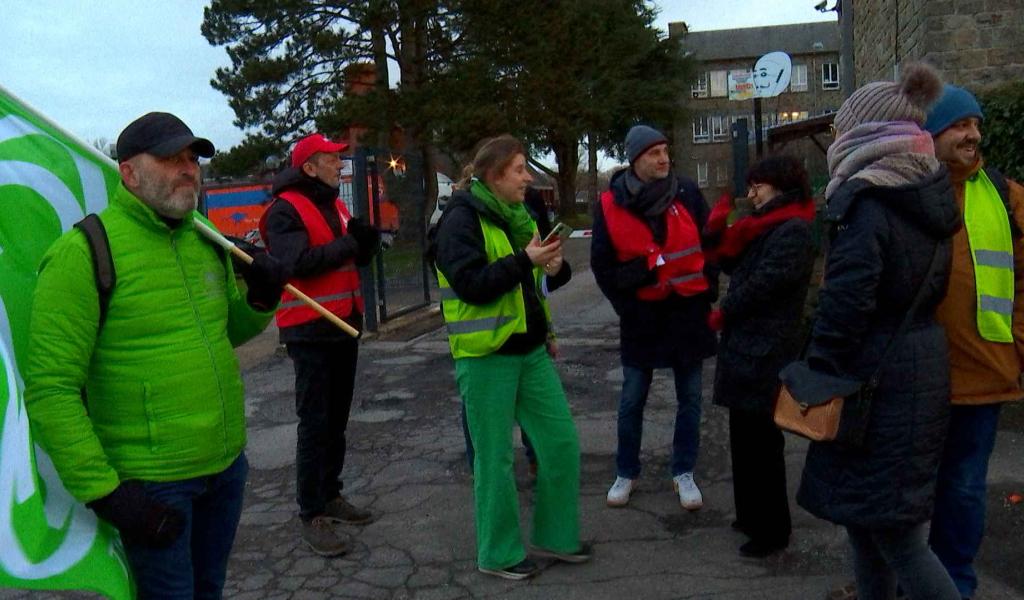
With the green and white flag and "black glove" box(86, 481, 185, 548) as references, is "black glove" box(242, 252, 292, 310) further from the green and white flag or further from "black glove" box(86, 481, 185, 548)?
"black glove" box(86, 481, 185, 548)

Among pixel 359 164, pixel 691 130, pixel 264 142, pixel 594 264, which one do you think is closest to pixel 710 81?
pixel 691 130

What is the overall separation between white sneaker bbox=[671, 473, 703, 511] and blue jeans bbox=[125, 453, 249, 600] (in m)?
2.39

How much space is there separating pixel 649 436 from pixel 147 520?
4091 mm

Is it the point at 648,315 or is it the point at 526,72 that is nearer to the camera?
the point at 648,315

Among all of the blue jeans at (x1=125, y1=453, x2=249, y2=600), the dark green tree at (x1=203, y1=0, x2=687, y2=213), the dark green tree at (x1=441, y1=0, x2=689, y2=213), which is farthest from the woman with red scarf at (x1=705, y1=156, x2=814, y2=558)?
the dark green tree at (x1=203, y1=0, x2=687, y2=213)

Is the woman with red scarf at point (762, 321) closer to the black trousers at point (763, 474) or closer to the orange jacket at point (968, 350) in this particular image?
the black trousers at point (763, 474)

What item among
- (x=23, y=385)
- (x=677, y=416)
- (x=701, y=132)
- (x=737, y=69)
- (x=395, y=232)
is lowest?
(x=677, y=416)

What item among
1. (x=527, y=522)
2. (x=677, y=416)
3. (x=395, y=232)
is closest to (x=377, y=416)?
(x=527, y=522)

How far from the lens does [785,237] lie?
13.0 ft

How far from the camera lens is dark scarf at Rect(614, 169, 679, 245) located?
461 cm

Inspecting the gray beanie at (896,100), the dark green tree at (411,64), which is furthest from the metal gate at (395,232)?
the dark green tree at (411,64)

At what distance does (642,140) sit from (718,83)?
68256mm

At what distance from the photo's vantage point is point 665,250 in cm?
462

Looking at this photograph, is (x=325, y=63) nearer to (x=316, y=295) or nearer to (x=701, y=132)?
(x=316, y=295)
